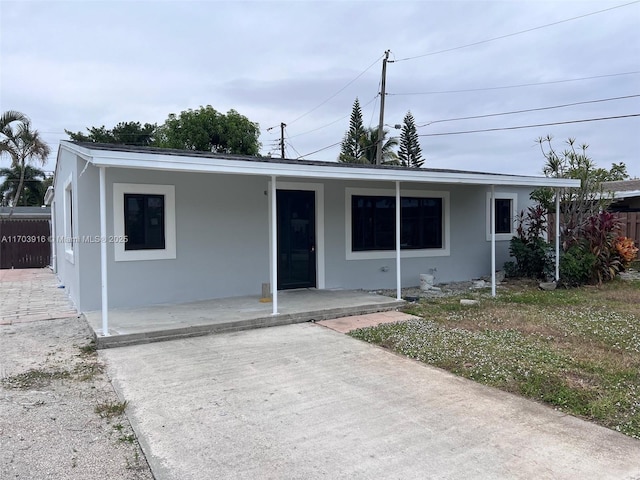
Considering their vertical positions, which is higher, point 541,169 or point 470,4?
point 470,4

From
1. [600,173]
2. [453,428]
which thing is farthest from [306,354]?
[600,173]

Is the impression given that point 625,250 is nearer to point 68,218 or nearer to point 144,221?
point 144,221

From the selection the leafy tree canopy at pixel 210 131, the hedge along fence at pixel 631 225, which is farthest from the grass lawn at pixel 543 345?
the leafy tree canopy at pixel 210 131

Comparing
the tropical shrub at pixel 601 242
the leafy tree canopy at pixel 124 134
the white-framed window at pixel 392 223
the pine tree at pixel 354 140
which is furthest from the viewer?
the leafy tree canopy at pixel 124 134

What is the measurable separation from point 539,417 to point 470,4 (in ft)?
39.1

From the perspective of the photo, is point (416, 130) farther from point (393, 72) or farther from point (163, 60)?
point (163, 60)

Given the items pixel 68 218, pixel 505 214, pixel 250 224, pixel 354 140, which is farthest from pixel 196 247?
pixel 354 140

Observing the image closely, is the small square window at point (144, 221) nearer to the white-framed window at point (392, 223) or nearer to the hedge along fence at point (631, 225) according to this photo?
the white-framed window at point (392, 223)

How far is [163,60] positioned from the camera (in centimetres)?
1648

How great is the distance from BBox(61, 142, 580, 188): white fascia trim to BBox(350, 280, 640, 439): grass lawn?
231 cm

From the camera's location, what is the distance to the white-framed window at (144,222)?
743 centimetres

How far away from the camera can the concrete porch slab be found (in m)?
5.97

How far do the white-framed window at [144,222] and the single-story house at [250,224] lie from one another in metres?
0.02

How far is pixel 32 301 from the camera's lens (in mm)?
9133
